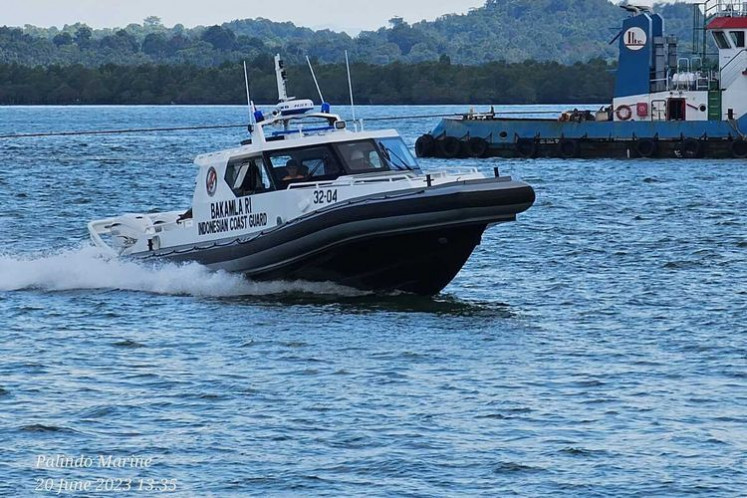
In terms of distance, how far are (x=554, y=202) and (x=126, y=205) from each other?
1347 cm

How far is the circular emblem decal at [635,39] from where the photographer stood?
6241 cm

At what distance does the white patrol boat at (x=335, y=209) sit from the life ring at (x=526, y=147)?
132 feet

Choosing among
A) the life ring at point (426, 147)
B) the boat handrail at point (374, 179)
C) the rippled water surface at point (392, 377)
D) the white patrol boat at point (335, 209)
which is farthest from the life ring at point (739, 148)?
the boat handrail at point (374, 179)

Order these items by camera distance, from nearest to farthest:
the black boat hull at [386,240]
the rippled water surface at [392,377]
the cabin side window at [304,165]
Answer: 1. the rippled water surface at [392,377]
2. the black boat hull at [386,240]
3. the cabin side window at [304,165]

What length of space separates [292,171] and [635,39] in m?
40.4

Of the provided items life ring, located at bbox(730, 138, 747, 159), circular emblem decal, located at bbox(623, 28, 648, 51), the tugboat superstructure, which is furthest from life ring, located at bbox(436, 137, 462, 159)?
life ring, located at bbox(730, 138, 747, 159)

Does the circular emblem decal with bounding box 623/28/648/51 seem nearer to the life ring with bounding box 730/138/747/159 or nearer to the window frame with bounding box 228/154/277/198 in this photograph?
the life ring with bounding box 730/138/747/159

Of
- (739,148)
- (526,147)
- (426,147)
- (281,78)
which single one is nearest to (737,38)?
(739,148)

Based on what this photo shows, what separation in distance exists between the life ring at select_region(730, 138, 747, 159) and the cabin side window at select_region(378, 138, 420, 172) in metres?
38.2

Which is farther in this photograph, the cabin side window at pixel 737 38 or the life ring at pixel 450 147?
the life ring at pixel 450 147

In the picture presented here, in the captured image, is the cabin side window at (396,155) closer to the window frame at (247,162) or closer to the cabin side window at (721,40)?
the window frame at (247,162)

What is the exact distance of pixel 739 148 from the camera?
6044 cm

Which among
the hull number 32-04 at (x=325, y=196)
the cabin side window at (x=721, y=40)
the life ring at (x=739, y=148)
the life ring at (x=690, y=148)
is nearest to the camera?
the hull number 32-04 at (x=325, y=196)

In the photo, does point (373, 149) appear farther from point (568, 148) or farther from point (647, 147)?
point (568, 148)
